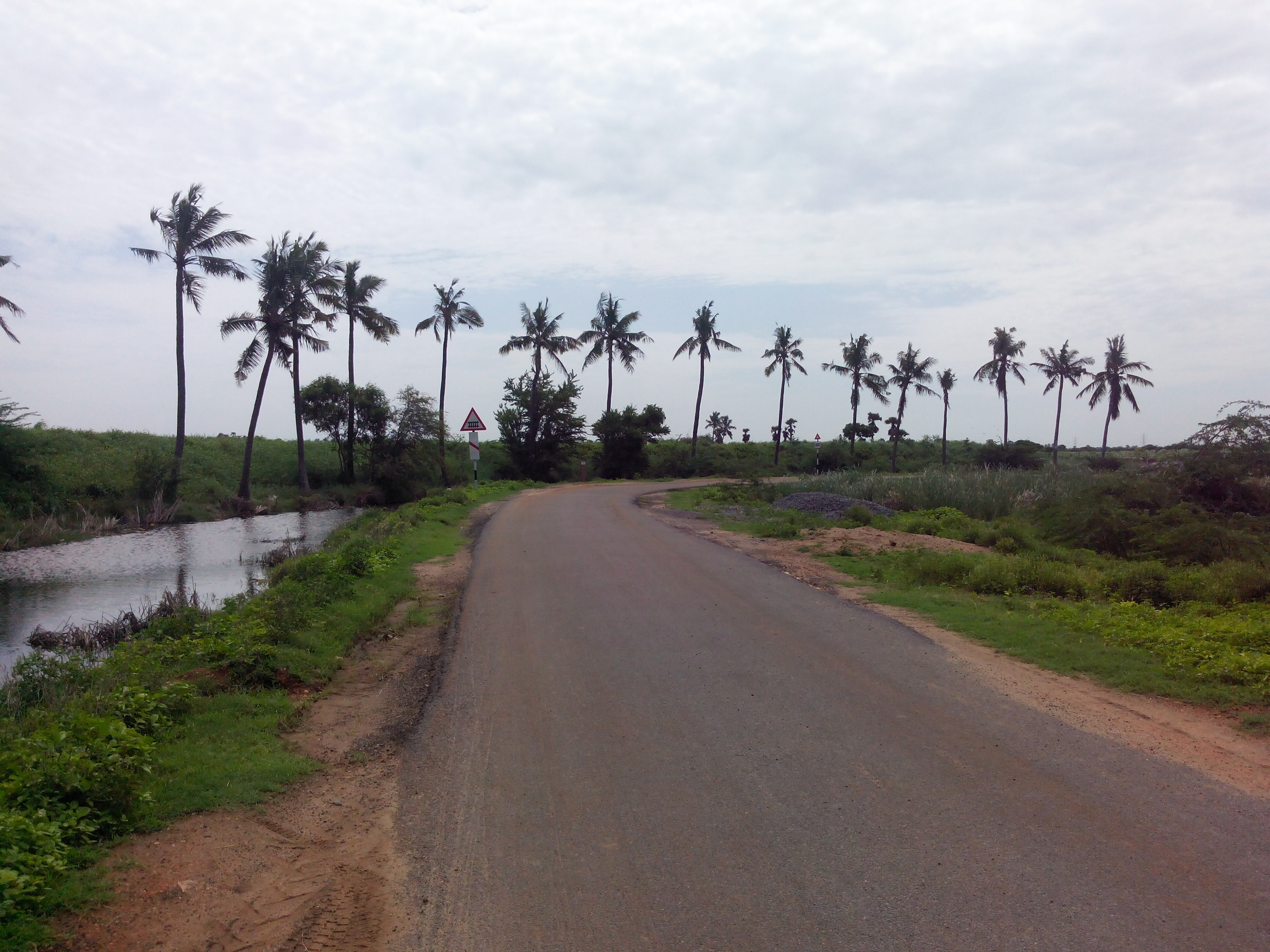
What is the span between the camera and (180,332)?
117 ft

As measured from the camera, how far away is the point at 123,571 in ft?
63.9

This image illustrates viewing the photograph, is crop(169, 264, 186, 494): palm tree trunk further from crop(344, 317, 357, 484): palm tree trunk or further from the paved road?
the paved road

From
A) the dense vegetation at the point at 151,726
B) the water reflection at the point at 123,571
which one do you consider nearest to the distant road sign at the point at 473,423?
the water reflection at the point at 123,571

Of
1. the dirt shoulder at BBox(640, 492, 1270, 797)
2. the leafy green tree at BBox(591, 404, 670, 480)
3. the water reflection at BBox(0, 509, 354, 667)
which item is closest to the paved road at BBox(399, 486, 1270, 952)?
the dirt shoulder at BBox(640, 492, 1270, 797)

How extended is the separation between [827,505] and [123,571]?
1971 cm

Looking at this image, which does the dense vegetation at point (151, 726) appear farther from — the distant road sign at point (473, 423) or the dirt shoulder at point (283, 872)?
the distant road sign at point (473, 423)

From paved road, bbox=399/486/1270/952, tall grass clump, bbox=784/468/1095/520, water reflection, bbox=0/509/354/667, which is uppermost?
tall grass clump, bbox=784/468/1095/520

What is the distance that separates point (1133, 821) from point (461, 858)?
12.2 ft

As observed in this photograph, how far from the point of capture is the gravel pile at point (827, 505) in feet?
84.0

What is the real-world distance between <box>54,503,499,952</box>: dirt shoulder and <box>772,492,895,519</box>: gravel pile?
2041 centimetres

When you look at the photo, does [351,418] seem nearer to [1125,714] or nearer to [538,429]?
[538,429]

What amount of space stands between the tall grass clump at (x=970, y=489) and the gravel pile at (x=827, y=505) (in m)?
1.27

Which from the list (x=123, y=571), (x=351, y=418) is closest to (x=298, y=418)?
(x=351, y=418)

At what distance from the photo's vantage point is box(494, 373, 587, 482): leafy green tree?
51.0m
